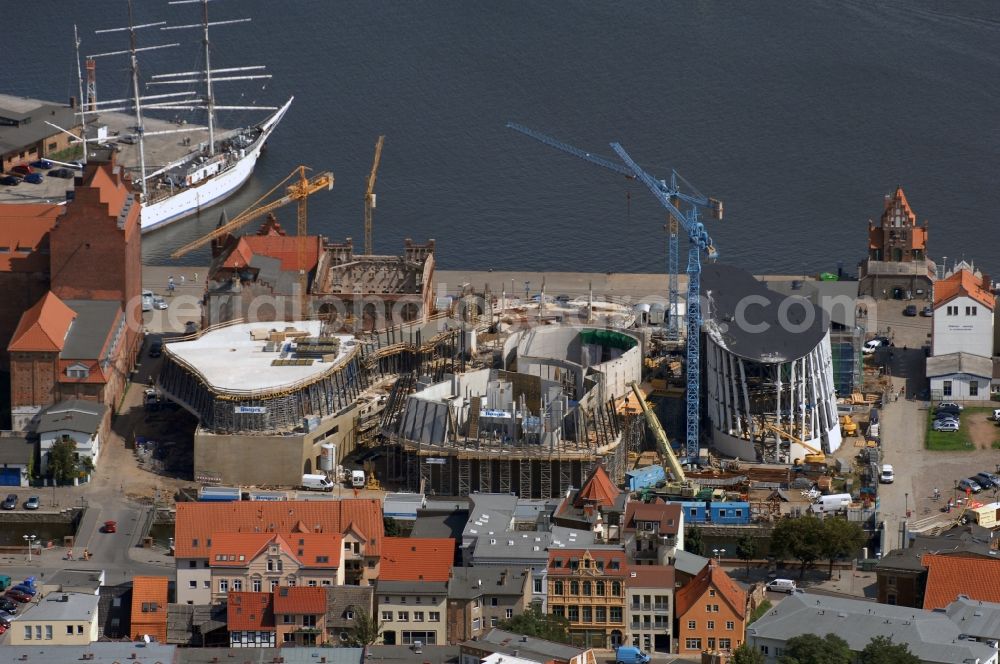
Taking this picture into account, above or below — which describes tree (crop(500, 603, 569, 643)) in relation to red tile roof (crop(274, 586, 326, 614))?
below

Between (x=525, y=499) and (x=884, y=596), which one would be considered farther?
(x=525, y=499)

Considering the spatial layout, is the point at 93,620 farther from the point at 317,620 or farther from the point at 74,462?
the point at 74,462

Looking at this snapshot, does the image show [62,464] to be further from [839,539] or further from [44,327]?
[839,539]

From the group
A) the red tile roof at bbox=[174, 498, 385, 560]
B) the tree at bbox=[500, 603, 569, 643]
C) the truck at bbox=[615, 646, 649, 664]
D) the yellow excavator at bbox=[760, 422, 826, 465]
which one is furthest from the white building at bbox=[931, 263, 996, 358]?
the tree at bbox=[500, 603, 569, 643]

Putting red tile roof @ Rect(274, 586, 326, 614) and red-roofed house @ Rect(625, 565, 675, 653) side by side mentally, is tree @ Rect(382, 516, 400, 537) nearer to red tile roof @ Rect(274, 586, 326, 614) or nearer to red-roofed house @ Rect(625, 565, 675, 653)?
red tile roof @ Rect(274, 586, 326, 614)

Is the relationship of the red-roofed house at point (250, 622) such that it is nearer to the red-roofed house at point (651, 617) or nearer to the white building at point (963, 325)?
the red-roofed house at point (651, 617)

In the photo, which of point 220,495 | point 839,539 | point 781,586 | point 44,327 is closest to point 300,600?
point 220,495

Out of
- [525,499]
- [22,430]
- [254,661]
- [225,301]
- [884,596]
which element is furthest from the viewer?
[225,301]

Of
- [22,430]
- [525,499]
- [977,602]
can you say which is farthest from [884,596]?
[22,430]
